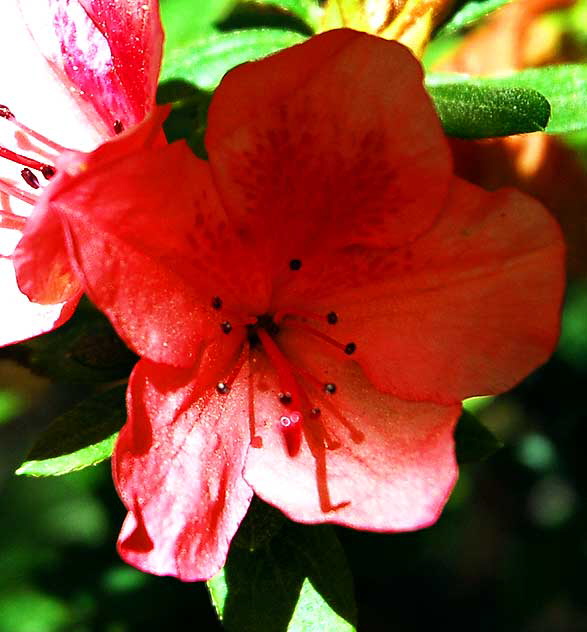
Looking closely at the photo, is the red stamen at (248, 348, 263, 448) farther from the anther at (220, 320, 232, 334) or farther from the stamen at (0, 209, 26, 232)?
the stamen at (0, 209, 26, 232)

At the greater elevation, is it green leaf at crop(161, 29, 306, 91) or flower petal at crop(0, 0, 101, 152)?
flower petal at crop(0, 0, 101, 152)

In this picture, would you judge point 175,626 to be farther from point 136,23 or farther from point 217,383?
point 136,23

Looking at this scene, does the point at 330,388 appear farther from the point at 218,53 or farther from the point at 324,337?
the point at 218,53

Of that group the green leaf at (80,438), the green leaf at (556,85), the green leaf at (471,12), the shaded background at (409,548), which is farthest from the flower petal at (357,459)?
the shaded background at (409,548)

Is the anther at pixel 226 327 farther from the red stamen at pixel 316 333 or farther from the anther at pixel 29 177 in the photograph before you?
the anther at pixel 29 177

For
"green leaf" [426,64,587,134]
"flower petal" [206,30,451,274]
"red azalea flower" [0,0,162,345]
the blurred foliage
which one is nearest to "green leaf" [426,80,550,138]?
"green leaf" [426,64,587,134]

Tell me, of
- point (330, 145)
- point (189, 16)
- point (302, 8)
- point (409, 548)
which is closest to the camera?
point (330, 145)

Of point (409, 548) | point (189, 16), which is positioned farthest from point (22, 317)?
point (409, 548)
